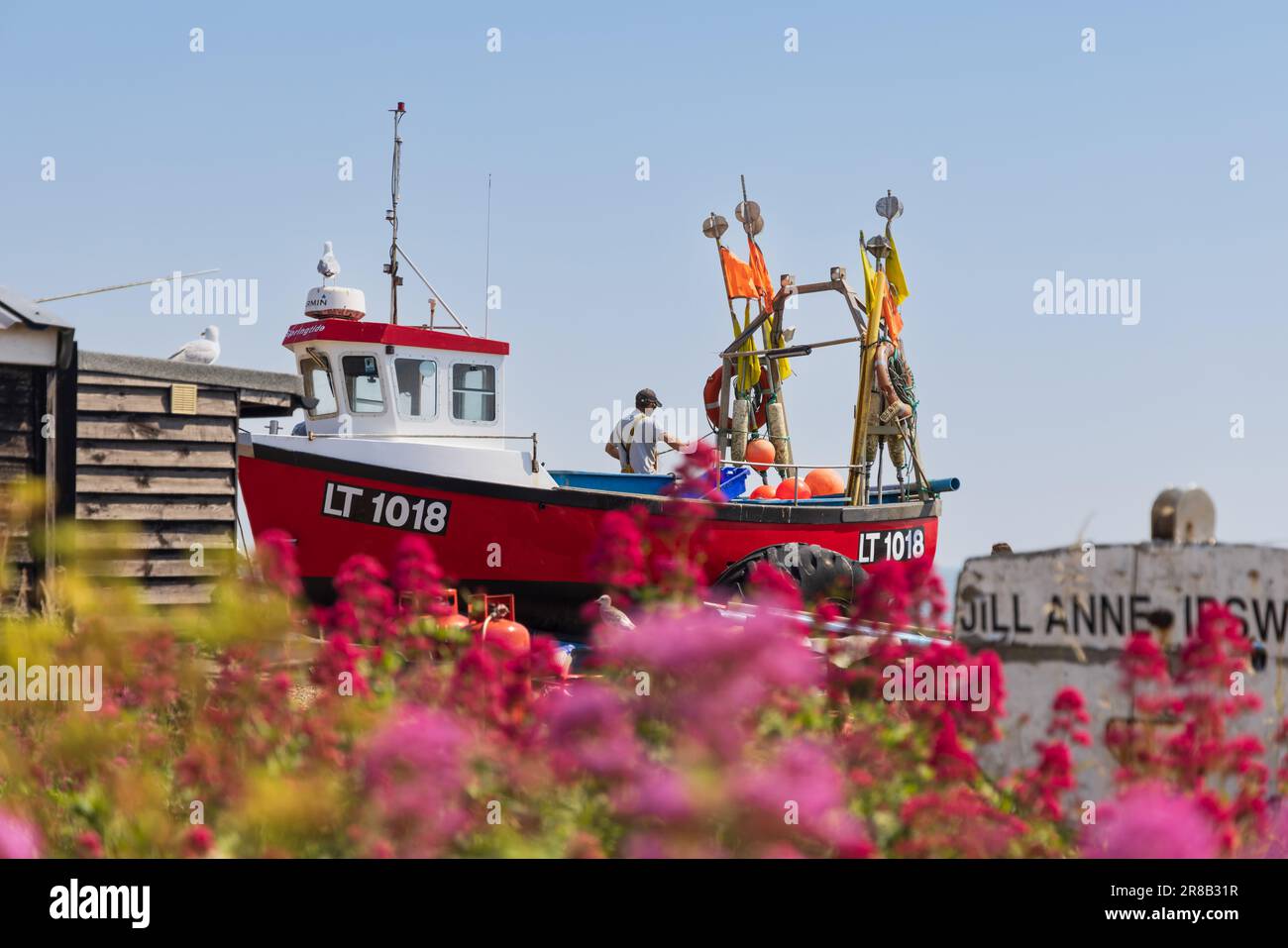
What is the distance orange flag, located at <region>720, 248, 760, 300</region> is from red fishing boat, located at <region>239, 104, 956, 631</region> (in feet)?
6.49

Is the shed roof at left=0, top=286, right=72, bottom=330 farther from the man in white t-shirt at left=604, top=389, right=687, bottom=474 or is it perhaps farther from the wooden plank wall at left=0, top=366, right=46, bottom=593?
the man in white t-shirt at left=604, top=389, right=687, bottom=474

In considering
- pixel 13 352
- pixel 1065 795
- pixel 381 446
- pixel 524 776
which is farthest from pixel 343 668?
pixel 381 446

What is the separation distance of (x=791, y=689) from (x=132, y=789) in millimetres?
1788

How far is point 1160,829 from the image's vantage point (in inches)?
118

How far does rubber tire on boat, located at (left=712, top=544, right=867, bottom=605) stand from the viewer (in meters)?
13.5

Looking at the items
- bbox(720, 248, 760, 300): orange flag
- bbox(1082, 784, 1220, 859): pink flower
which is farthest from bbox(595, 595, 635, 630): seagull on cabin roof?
bbox(720, 248, 760, 300): orange flag

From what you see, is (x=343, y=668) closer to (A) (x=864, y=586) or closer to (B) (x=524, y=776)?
(B) (x=524, y=776)

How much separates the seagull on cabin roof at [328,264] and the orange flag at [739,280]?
493 cm

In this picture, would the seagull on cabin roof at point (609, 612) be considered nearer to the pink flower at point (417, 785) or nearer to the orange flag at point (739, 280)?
the pink flower at point (417, 785)

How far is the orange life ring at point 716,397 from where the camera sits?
17094mm

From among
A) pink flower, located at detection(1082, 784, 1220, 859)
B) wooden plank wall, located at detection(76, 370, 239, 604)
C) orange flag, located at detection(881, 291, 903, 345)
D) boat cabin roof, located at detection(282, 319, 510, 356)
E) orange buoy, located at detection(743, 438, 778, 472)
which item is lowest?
pink flower, located at detection(1082, 784, 1220, 859)

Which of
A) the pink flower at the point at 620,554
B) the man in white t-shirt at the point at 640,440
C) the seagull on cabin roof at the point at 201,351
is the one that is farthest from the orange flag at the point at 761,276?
the pink flower at the point at 620,554
